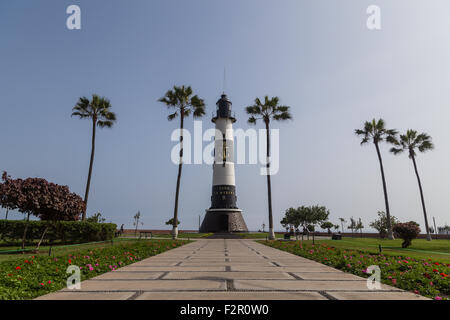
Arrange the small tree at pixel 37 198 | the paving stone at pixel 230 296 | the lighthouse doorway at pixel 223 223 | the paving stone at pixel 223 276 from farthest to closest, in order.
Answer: the lighthouse doorway at pixel 223 223, the small tree at pixel 37 198, the paving stone at pixel 223 276, the paving stone at pixel 230 296

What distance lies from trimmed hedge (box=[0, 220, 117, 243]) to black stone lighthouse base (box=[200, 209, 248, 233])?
17381 mm

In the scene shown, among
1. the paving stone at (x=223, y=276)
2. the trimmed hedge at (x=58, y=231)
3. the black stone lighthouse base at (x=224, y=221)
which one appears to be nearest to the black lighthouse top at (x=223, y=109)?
the black stone lighthouse base at (x=224, y=221)

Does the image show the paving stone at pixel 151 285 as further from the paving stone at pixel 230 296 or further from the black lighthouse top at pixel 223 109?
the black lighthouse top at pixel 223 109

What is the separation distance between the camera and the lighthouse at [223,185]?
35.9m

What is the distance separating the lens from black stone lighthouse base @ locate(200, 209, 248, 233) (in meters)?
35.6

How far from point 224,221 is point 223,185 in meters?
4.79

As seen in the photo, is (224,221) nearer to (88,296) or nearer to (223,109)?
(223,109)

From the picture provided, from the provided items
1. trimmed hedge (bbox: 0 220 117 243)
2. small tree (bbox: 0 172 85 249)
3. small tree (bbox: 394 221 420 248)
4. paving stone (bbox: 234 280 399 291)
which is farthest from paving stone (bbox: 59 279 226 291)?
small tree (bbox: 394 221 420 248)

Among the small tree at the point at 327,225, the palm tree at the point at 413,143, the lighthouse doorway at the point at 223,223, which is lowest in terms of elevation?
the small tree at the point at 327,225

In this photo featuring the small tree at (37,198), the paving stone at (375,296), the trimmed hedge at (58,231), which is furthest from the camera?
the trimmed hedge at (58,231)
